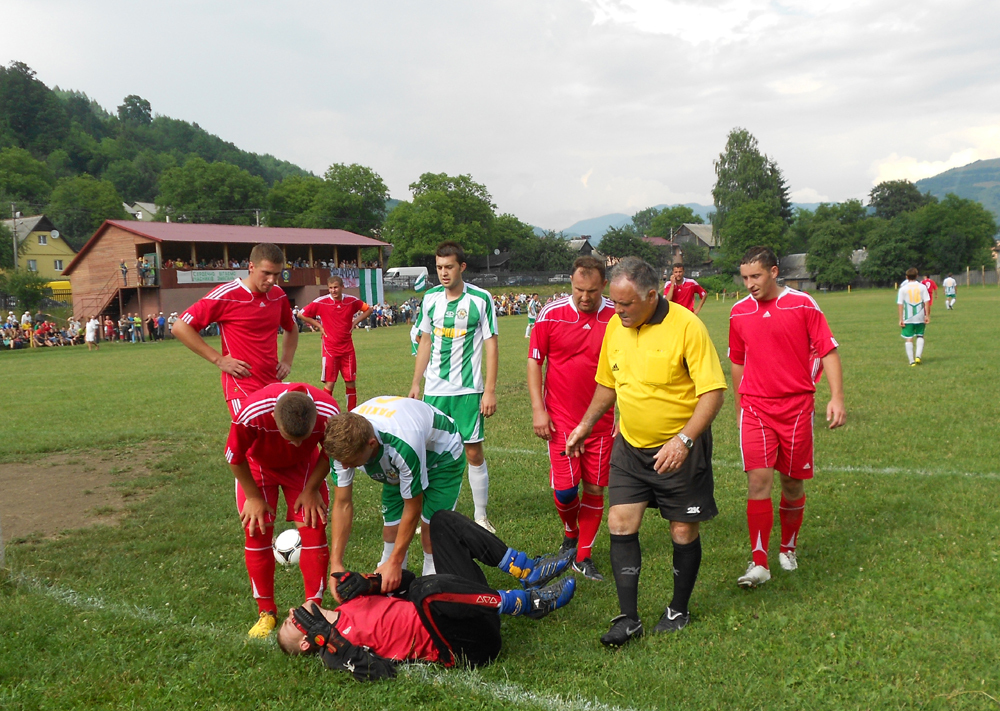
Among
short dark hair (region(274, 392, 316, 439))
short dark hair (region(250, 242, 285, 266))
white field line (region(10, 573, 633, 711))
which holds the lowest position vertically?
white field line (region(10, 573, 633, 711))

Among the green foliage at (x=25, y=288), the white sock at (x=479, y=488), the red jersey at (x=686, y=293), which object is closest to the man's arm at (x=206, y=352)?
the white sock at (x=479, y=488)

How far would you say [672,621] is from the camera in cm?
425

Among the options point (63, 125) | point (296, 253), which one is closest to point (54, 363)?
point (296, 253)

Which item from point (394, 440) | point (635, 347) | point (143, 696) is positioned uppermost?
point (635, 347)

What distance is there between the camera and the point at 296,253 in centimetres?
5481

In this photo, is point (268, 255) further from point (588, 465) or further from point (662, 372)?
point (662, 372)

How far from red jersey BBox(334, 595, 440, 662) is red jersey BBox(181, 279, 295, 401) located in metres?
2.73

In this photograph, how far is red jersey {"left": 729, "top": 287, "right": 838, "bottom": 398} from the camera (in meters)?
5.06

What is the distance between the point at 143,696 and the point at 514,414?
8.74m

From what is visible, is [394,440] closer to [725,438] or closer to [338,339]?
[725,438]

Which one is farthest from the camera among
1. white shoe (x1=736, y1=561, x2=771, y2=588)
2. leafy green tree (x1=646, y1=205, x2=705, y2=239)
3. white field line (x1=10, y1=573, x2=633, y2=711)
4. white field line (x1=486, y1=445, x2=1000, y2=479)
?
leafy green tree (x1=646, y1=205, x2=705, y2=239)

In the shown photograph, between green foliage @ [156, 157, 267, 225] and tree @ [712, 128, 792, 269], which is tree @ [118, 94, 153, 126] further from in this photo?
tree @ [712, 128, 792, 269]

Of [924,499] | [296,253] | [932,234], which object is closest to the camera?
[924,499]

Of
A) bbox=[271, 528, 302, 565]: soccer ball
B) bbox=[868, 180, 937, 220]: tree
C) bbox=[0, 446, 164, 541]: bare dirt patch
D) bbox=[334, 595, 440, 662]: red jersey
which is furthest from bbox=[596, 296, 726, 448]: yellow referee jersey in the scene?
bbox=[868, 180, 937, 220]: tree
